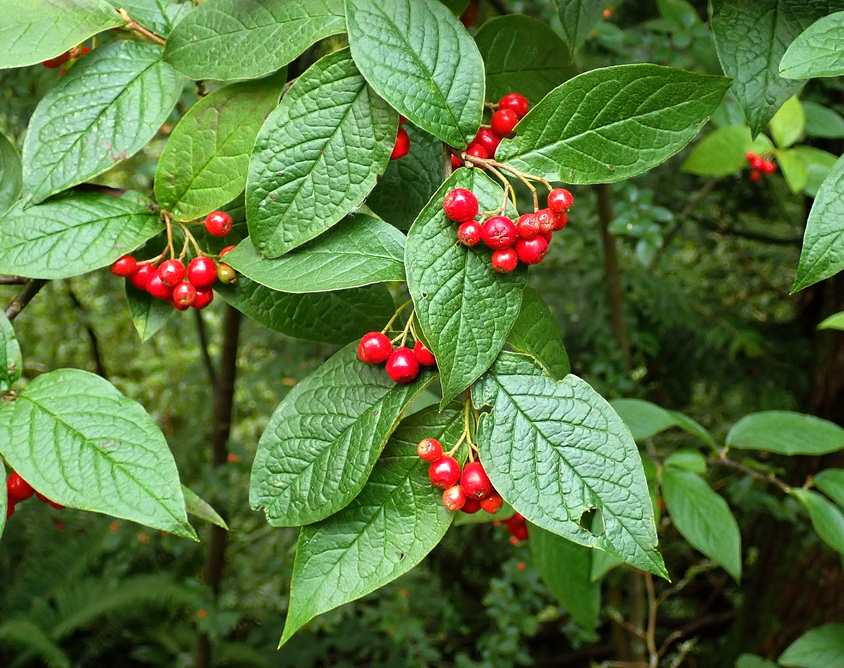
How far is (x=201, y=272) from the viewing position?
618 millimetres

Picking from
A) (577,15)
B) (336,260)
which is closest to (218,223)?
(336,260)

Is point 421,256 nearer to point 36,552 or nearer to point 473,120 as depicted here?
point 473,120

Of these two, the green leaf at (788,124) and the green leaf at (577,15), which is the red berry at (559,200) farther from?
the green leaf at (788,124)

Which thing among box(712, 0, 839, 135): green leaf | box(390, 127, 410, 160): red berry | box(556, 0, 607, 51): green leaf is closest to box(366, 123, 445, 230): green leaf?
box(390, 127, 410, 160): red berry

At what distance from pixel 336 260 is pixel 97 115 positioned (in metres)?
0.24

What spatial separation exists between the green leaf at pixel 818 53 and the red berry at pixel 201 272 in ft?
1.50

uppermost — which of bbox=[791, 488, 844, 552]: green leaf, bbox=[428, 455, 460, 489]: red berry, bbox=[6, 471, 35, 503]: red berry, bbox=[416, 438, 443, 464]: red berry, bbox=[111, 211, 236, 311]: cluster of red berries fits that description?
bbox=[111, 211, 236, 311]: cluster of red berries

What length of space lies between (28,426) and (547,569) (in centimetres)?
65

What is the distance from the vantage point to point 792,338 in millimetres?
2461

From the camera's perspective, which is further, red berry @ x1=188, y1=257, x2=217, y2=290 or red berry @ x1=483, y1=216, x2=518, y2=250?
red berry @ x1=188, y1=257, x2=217, y2=290

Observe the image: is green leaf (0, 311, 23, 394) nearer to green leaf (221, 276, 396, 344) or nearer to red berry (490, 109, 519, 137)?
green leaf (221, 276, 396, 344)

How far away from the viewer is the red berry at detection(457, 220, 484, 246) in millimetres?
496

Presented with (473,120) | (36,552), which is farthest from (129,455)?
(36,552)

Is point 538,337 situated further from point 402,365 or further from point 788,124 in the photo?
point 788,124
